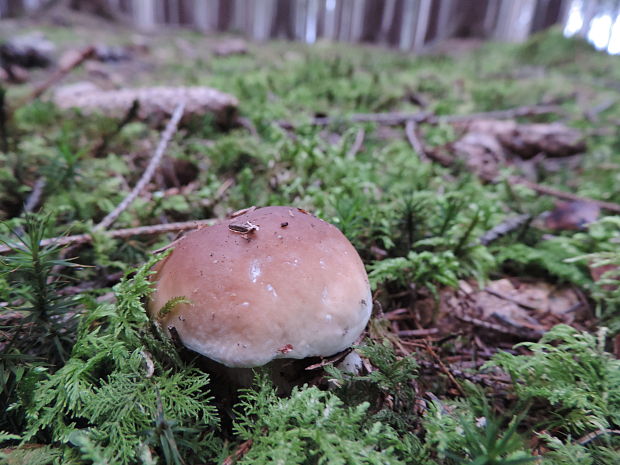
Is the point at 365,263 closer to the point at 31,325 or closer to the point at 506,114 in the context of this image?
the point at 31,325

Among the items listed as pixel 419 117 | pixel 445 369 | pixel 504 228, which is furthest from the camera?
pixel 419 117

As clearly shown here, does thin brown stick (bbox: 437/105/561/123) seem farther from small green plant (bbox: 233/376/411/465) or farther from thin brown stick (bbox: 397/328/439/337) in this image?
small green plant (bbox: 233/376/411/465)

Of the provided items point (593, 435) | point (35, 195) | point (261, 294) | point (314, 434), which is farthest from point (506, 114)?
point (35, 195)

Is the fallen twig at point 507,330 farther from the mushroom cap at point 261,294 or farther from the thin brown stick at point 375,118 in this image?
the thin brown stick at point 375,118

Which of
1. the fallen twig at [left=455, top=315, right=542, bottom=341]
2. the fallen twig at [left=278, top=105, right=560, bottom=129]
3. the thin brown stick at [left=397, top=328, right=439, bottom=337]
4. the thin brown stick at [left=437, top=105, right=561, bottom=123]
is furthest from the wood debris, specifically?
the fallen twig at [left=455, top=315, right=542, bottom=341]

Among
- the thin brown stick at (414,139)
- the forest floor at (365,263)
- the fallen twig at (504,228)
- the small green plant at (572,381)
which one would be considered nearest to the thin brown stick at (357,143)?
the forest floor at (365,263)
